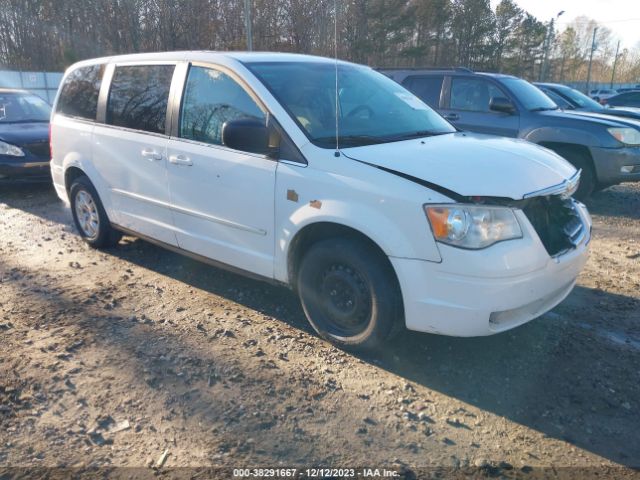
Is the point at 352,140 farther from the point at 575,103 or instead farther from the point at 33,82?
the point at 33,82

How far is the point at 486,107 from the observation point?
8062 mm

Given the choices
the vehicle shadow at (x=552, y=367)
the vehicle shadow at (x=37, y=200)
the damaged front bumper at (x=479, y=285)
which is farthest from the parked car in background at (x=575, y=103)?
the vehicle shadow at (x=37, y=200)

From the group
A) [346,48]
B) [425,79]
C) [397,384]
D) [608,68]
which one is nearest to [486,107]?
[425,79]

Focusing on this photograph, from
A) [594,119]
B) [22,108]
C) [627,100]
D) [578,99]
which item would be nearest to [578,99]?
[578,99]

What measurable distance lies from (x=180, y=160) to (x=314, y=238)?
1.32 meters

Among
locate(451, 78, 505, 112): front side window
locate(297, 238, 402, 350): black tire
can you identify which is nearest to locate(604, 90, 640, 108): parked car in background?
locate(451, 78, 505, 112): front side window

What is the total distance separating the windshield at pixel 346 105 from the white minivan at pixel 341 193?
0.01 m

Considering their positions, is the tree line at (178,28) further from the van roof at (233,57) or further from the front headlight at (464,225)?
the front headlight at (464,225)

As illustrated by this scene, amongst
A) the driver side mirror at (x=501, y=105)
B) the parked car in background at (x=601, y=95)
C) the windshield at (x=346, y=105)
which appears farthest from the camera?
the parked car in background at (x=601, y=95)

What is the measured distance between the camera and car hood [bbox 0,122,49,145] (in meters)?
8.13

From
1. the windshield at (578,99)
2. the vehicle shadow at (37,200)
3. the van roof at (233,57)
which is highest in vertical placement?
the van roof at (233,57)

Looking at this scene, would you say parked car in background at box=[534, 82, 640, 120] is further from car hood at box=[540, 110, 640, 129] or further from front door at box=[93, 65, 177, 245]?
front door at box=[93, 65, 177, 245]

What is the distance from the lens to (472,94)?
8.20 meters

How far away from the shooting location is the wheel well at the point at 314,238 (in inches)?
128
